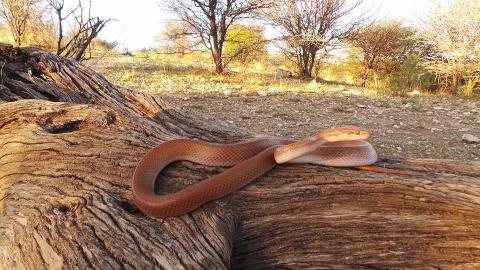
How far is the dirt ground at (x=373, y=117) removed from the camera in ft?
23.5

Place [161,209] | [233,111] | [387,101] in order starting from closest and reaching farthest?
[161,209], [233,111], [387,101]

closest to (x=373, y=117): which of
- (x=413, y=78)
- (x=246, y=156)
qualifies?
(x=413, y=78)

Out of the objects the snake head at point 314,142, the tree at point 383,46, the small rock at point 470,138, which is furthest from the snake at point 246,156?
the tree at point 383,46

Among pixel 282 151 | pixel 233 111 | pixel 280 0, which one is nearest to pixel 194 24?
pixel 280 0

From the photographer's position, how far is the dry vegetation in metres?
7.40

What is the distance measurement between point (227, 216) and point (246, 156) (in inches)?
26.0

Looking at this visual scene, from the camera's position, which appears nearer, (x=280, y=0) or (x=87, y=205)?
(x=87, y=205)

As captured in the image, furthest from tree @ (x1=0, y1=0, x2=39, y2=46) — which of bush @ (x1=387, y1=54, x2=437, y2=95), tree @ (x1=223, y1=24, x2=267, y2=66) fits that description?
bush @ (x1=387, y1=54, x2=437, y2=95)

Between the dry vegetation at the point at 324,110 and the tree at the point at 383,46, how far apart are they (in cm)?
606

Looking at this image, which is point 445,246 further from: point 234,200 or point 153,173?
point 153,173

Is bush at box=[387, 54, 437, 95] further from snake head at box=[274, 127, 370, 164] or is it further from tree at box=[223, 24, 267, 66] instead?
snake head at box=[274, 127, 370, 164]

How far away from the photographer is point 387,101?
11422 millimetres

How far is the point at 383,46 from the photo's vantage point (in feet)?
61.3

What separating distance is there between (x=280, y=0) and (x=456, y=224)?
1559 centimetres
